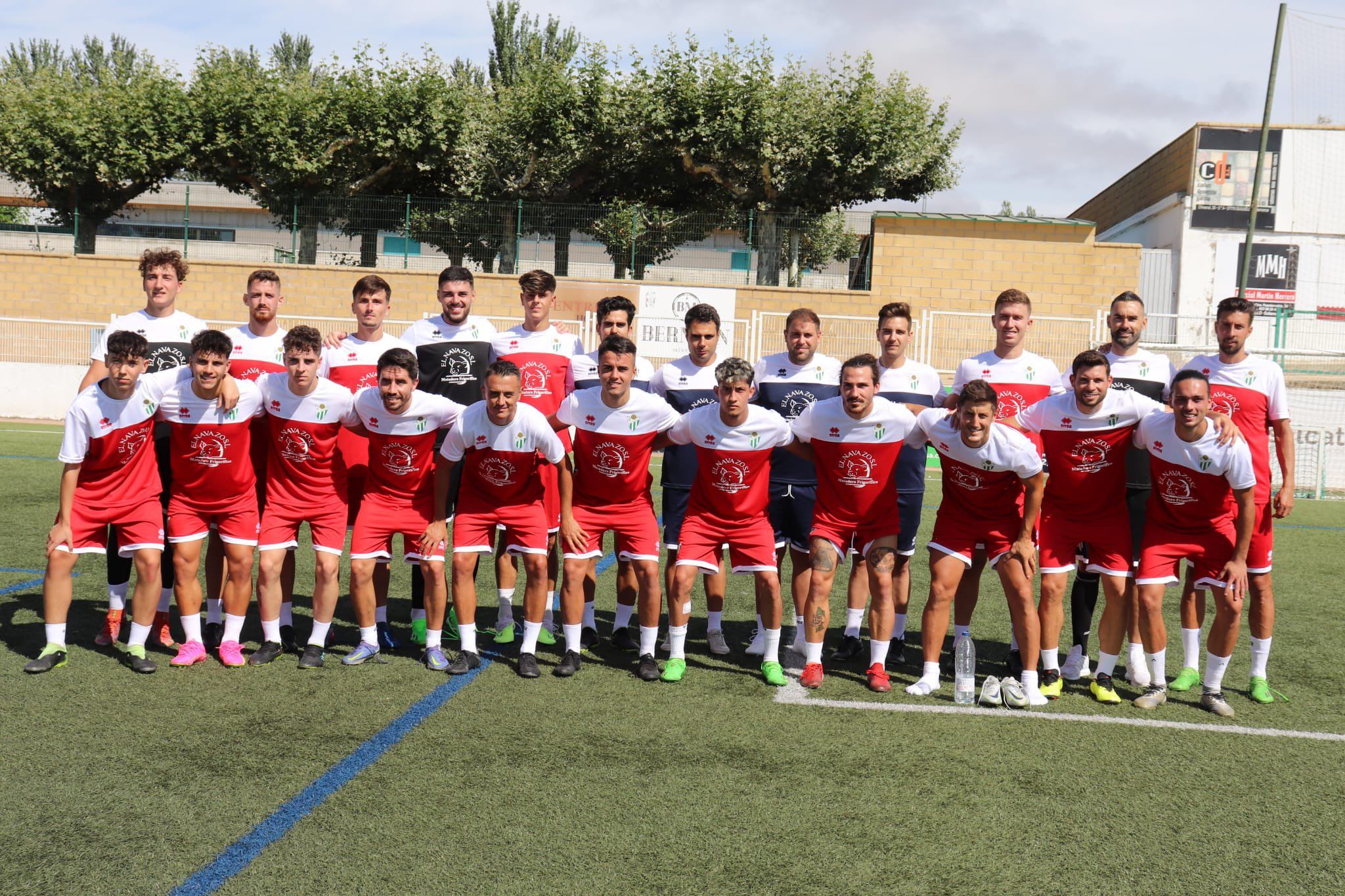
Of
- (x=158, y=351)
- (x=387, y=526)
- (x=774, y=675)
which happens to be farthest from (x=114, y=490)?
(x=774, y=675)

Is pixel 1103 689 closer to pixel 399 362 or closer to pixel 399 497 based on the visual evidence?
pixel 399 497

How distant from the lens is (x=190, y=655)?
5555 millimetres

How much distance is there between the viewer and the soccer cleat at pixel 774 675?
219 inches

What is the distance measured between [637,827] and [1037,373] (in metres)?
3.80

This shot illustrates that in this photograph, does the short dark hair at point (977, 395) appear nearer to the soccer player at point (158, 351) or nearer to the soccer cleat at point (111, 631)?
the soccer player at point (158, 351)

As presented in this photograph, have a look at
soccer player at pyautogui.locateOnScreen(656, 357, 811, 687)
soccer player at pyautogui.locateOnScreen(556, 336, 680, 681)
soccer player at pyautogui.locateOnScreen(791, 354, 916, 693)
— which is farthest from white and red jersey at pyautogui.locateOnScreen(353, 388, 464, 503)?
soccer player at pyautogui.locateOnScreen(791, 354, 916, 693)

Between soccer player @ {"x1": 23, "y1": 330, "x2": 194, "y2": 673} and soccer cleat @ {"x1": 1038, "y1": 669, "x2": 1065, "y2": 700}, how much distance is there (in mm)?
A: 4610

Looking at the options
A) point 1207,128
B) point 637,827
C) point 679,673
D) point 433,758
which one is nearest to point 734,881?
point 637,827

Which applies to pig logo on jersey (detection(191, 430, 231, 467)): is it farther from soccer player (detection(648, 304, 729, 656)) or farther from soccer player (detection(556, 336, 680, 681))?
soccer player (detection(648, 304, 729, 656))

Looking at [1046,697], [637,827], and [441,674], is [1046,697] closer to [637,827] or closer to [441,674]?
[637,827]

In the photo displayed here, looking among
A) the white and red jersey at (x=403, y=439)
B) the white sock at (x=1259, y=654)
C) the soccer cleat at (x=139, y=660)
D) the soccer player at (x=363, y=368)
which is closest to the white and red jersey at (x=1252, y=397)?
the white sock at (x=1259, y=654)

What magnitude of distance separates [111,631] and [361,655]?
57.4 inches

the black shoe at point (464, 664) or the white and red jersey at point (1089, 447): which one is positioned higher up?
the white and red jersey at point (1089, 447)

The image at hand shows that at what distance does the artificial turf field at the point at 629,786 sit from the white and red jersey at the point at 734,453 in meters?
0.95
